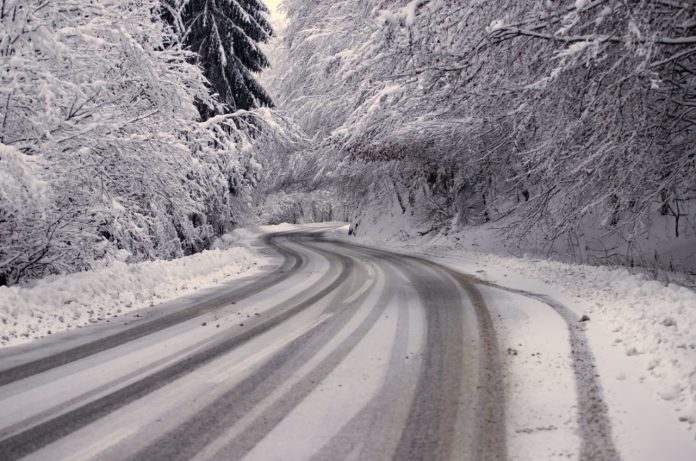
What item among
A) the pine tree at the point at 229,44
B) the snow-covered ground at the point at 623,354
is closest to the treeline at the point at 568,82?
the snow-covered ground at the point at 623,354

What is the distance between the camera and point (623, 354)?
4746mm

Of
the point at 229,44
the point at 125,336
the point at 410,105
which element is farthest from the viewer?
the point at 229,44

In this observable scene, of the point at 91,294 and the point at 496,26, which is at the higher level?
the point at 496,26

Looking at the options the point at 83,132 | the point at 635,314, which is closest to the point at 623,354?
the point at 635,314

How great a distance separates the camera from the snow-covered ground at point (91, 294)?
6.30 meters

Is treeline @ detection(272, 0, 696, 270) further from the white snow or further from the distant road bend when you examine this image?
the distant road bend

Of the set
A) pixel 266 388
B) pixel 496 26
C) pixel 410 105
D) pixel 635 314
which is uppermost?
pixel 496 26

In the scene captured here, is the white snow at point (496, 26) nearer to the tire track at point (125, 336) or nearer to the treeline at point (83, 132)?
the tire track at point (125, 336)

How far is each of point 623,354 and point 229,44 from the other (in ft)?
60.1

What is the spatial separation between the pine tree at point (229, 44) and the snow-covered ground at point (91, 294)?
9318mm

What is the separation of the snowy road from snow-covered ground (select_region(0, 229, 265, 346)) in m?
0.69

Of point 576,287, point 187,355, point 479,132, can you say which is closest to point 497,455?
point 187,355

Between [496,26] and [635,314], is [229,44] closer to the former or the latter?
[496,26]

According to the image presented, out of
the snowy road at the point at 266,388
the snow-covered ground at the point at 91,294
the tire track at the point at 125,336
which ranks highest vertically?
the snow-covered ground at the point at 91,294
